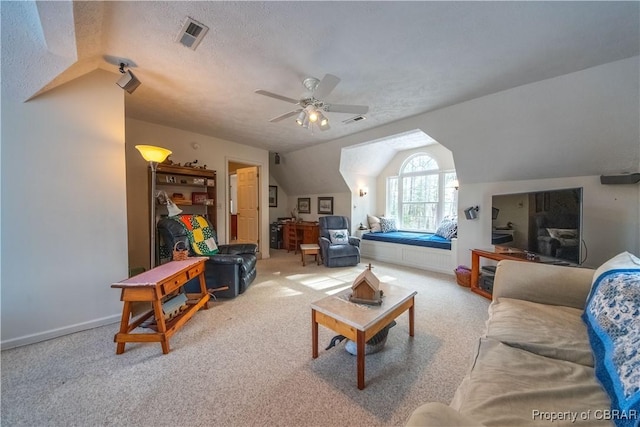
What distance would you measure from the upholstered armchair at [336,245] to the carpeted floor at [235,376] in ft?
6.67

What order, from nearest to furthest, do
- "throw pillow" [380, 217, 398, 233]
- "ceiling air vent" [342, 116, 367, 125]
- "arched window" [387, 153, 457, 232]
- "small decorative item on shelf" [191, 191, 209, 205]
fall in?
"ceiling air vent" [342, 116, 367, 125]
"small decorative item on shelf" [191, 191, 209, 205]
"arched window" [387, 153, 457, 232]
"throw pillow" [380, 217, 398, 233]

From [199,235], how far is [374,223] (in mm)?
3789

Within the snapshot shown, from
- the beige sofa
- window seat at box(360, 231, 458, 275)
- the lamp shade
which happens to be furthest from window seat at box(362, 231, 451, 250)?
the lamp shade

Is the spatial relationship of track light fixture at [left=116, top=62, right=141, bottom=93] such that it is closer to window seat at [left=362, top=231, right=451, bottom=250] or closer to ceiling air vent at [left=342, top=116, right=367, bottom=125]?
ceiling air vent at [left=342, top=116, right=367, bottom=125]

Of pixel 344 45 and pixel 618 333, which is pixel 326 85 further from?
pixel 618 333

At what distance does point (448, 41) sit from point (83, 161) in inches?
132

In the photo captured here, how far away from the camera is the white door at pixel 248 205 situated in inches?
208

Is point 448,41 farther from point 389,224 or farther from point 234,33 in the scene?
point 389,224

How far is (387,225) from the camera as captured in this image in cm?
543

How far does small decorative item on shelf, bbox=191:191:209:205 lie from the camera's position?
4043mm

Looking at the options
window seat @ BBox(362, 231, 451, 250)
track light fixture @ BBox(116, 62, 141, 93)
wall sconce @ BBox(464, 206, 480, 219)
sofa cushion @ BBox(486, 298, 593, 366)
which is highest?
track light fixture @ BBox(116, 62, 141, 93)

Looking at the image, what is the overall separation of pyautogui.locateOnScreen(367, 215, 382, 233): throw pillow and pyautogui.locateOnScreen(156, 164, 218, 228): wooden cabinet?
11.2 feet

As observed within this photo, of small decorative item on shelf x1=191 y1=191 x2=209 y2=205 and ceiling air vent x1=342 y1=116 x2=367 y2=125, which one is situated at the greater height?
ceiling air vent x1=342 y1=116 x2=367 y2=125

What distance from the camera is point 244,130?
3.95 m
